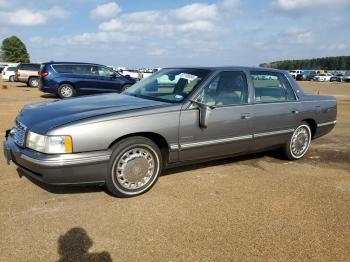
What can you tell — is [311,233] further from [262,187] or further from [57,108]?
[57,108]

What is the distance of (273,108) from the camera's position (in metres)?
5.77

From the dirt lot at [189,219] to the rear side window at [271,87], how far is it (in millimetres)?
1116

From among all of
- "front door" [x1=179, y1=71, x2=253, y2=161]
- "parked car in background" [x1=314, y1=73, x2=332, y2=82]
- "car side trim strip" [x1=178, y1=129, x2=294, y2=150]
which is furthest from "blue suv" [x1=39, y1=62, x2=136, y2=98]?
→ "parked car in background" [x1=314, y1=73, x2=332, y2=82]

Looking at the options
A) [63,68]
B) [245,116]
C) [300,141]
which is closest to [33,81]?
[63,68]

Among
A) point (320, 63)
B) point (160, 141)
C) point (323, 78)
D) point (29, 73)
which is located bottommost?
point (160, 141)

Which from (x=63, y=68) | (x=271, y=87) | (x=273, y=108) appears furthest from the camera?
(x=63, y=68)

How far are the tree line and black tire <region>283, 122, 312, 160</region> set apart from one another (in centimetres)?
13722

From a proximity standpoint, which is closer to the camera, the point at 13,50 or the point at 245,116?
the point at 245,116

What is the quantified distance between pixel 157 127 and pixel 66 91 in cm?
1271

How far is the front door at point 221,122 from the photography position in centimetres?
480

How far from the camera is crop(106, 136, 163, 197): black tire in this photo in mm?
4277

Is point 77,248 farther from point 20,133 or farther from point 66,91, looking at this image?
point 66,91

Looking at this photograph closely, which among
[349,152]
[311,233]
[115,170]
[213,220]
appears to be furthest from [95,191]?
[349,152]

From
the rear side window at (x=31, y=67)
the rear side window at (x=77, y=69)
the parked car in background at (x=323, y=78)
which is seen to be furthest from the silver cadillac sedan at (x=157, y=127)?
the parked car in background at (x=323, y=78)
